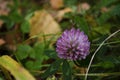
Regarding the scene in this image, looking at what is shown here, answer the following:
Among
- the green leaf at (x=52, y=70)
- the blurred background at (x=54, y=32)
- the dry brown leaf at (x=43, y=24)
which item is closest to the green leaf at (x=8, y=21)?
the blurred background at (x=54, y=32)

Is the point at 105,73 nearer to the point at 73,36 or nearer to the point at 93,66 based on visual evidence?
the point at 93,66

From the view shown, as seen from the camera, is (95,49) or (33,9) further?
(33,9)

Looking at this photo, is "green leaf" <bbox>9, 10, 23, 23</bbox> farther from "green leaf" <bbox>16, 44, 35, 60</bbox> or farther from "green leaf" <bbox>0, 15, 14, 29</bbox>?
"green leaf" <bbox>16, 44, 35, 60</bbox>

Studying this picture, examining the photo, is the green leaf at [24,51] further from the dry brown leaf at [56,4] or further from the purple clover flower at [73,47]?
the dry brown leaf at [56,4]

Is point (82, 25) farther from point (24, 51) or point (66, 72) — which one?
point (24, 51)

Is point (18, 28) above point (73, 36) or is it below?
below

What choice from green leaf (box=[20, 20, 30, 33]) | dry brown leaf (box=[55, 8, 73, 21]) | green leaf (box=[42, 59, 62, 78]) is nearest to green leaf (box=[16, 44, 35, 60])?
green leaf (box=[20, 20, 30, 33])

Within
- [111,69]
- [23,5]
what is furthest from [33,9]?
[111,69]
